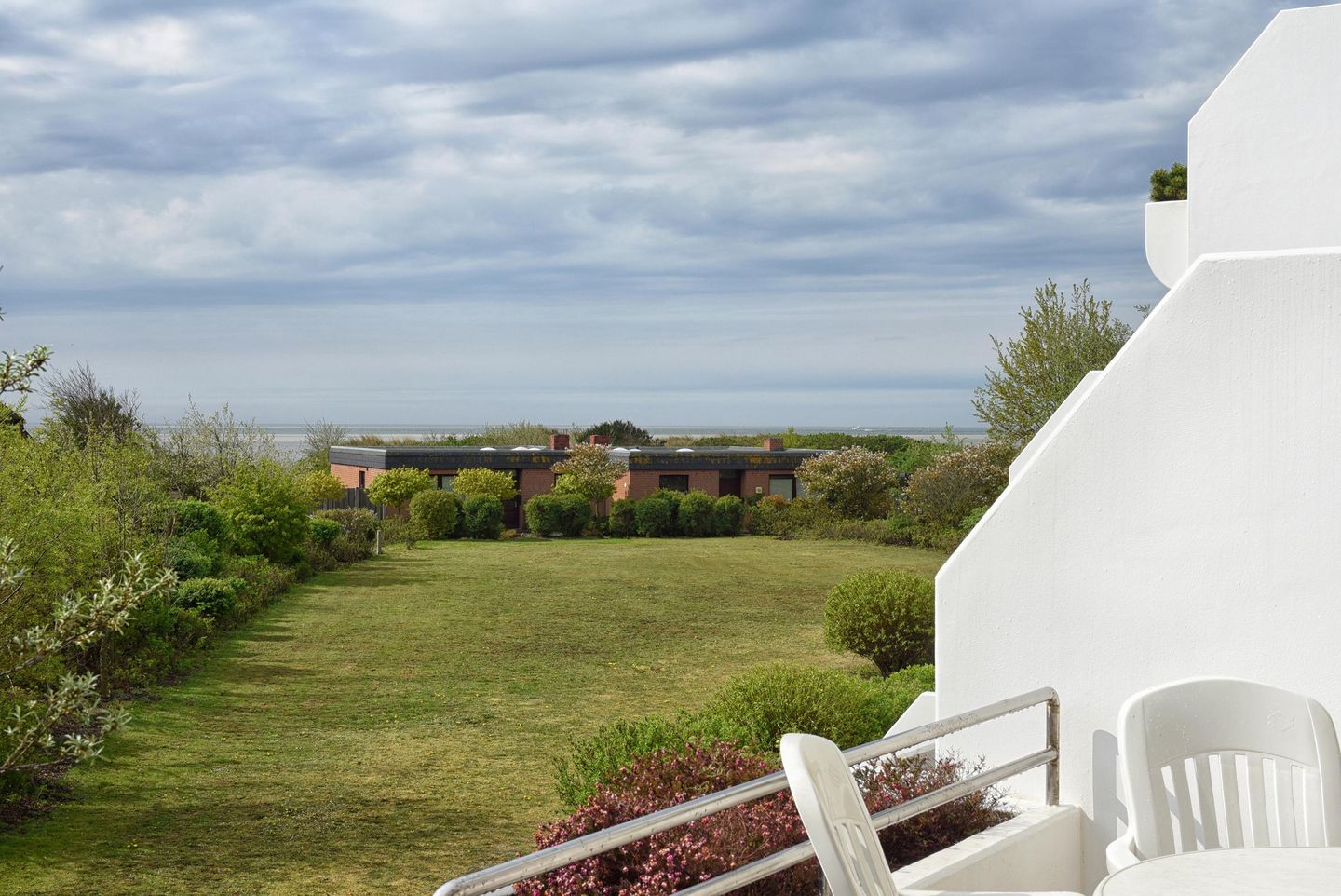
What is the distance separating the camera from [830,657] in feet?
45.8

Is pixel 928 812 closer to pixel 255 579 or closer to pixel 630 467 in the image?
pixel 255 579

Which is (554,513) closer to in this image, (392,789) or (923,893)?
(392,789)

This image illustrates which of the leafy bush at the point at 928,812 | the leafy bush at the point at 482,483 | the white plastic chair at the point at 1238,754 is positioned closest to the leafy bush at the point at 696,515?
the leafy bush at the point at 482,483

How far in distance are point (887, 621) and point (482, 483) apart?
23032mm

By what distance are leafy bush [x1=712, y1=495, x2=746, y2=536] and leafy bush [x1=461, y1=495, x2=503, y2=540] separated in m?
6.77

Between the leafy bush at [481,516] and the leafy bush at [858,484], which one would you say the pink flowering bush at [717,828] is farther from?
the leafy bush at [858,484]

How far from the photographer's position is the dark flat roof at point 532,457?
35219 millimetres

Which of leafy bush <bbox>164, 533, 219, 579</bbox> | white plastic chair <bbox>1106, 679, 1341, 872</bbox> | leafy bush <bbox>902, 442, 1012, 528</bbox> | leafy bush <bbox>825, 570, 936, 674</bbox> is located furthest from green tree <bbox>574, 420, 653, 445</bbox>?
white plastic chair <bbox>1106, 679, 1341, 872</bbox>

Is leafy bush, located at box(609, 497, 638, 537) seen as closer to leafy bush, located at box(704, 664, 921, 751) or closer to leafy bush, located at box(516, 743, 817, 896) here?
leafy bush, located at box(704, 664, 921, 751)

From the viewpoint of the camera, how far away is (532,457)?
37094 millimetres

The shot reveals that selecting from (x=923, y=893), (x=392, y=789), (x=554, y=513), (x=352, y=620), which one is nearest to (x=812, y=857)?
(x=923, y=893)

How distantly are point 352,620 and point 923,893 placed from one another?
603 inches

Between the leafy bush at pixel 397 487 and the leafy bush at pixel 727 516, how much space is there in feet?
29.3

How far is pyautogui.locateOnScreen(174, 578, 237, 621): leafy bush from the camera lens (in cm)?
1495
